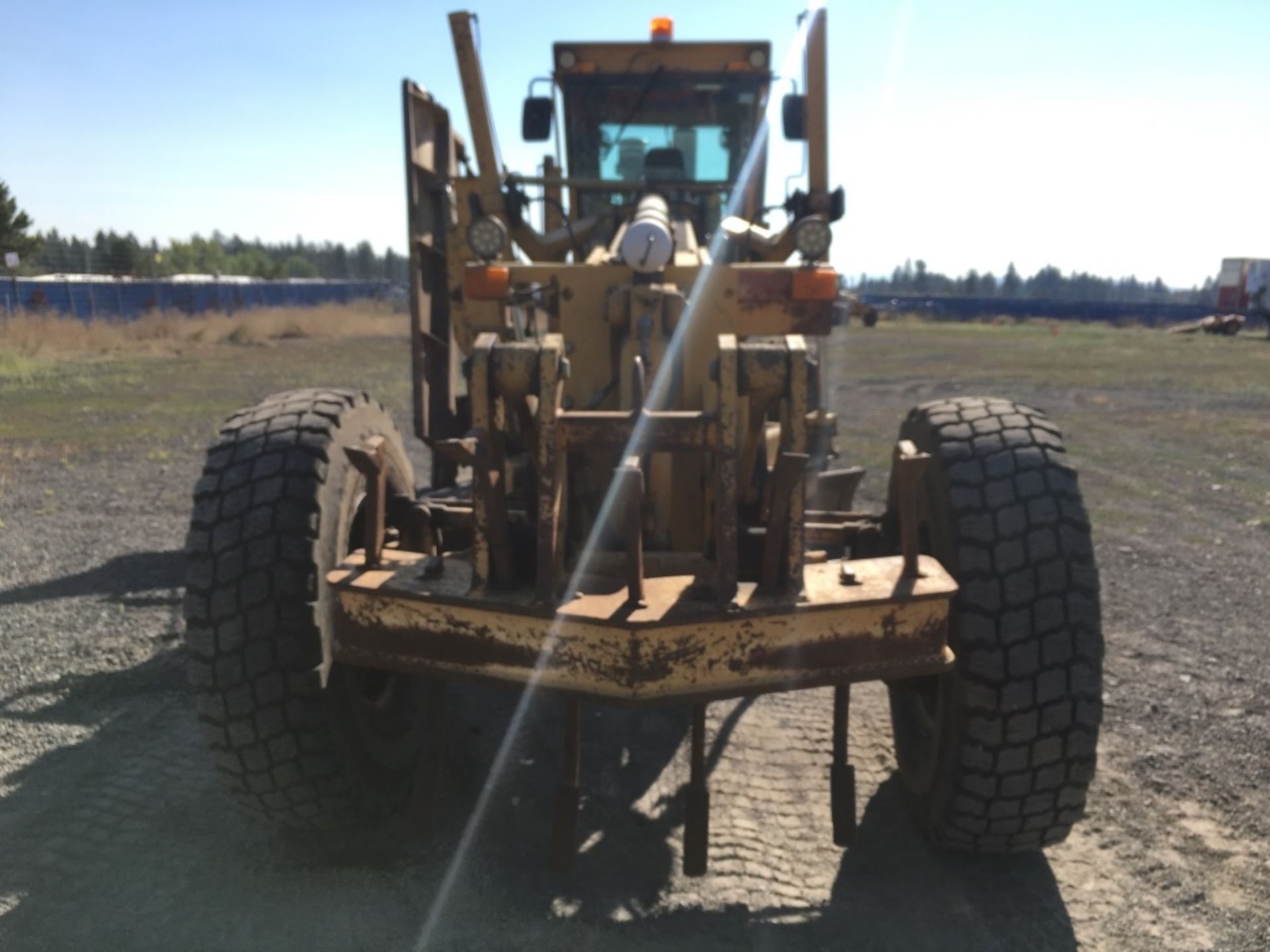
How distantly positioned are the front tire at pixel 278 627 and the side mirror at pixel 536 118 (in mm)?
2791

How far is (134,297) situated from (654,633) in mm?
39445

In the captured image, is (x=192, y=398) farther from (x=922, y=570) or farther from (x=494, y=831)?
(x=922, y=570)

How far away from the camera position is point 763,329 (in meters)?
3.84

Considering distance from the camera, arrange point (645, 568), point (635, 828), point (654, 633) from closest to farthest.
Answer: point (654, 633) < point (645, 568) < point (635, 828)

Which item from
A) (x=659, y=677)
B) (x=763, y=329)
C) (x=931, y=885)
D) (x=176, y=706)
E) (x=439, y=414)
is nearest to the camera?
(x=659, y=677)

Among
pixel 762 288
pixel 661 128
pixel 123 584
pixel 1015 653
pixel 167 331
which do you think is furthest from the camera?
pixel 167 331

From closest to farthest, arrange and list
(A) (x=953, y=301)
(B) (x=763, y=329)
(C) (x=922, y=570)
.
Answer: (C) (x=922, y=570)
(B) (x=763, y=329)
(A) (x=953, y=301)

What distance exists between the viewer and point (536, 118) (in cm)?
546

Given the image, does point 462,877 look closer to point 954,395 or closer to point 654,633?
point 654,633

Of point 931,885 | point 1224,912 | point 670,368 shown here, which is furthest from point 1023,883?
point 670,368

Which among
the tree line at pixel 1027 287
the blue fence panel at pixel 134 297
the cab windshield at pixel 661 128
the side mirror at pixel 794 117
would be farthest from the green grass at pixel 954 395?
the tree line at pixel 1027 287

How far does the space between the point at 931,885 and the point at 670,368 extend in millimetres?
1960

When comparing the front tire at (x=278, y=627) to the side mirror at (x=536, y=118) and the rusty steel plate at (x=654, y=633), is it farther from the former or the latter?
the side mirror at (x=536, y=118)

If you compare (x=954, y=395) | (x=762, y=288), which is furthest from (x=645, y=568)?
(x=954, y=395)
